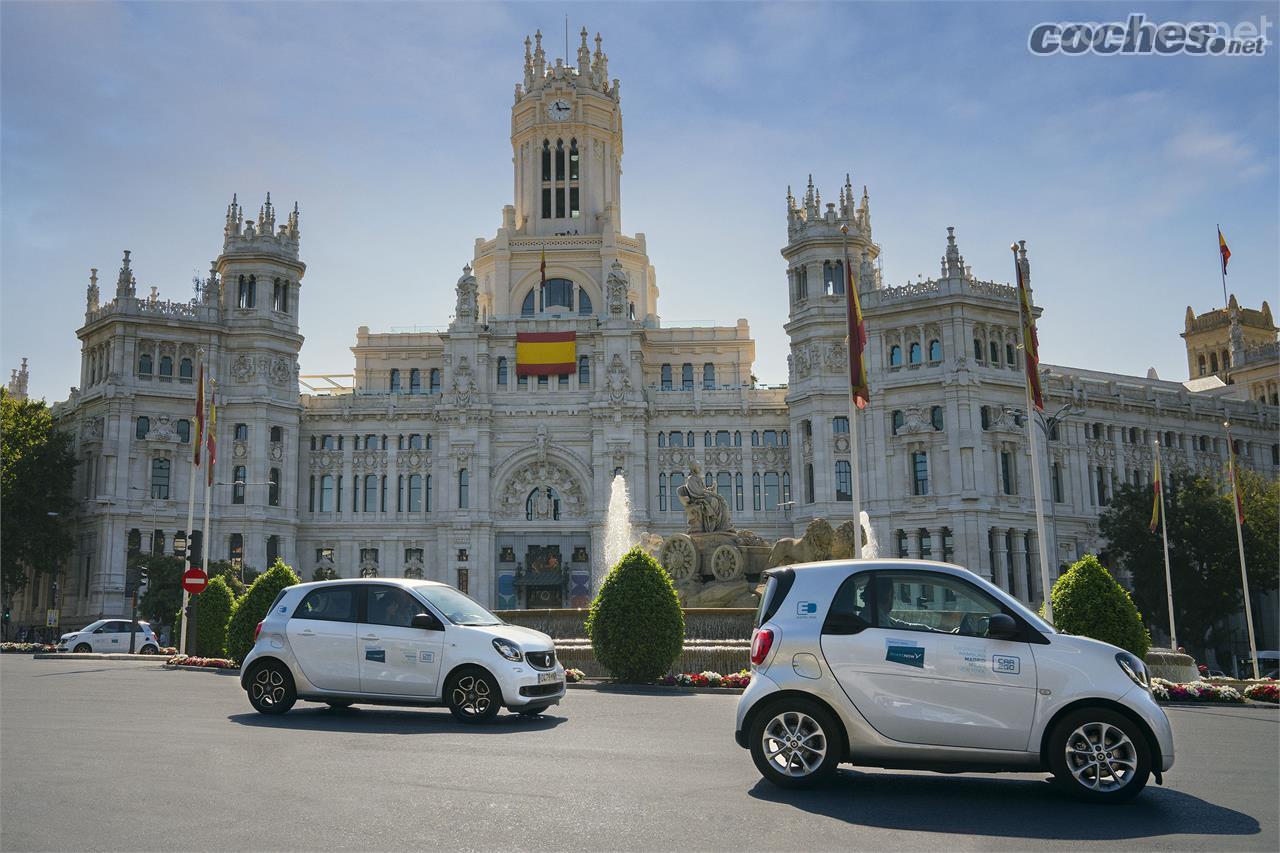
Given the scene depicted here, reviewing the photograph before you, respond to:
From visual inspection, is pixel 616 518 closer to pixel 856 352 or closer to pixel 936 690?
pixel 856 352

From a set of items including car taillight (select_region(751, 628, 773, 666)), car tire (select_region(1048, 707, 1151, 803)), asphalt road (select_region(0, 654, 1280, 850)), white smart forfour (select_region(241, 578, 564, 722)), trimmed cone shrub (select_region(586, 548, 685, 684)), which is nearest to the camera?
asphalt road (select_region(0, 654, 1280, 850))

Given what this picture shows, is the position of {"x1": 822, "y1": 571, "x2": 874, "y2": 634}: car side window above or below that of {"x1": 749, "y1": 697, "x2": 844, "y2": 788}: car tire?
above

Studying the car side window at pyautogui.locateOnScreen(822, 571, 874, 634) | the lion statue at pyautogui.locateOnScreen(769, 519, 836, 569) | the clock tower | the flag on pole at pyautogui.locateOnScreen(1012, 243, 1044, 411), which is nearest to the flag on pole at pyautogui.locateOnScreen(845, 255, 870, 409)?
the flag on pole at pyautogui.locateOnScreen(1012, 243, 1044, 411)

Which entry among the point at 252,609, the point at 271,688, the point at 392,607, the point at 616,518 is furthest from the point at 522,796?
the point at 616,518

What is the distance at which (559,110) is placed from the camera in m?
94.8

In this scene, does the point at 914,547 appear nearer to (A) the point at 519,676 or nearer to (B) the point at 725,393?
(B) the point at 725,393

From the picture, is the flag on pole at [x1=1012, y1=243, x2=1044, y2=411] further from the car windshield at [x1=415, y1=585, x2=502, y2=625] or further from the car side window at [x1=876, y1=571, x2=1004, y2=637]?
the car side window at [x1=876, y1=571, x2=1004, y2=637]

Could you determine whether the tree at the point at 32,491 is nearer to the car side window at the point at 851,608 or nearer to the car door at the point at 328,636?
the car door at the point at 328,636

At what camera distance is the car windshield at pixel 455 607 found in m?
16.5

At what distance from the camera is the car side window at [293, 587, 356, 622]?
55.3ft

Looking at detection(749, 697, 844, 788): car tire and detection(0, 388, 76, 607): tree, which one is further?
detection(0, 388, 76, 607): tree

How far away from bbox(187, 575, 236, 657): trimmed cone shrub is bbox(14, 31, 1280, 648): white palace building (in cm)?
3712

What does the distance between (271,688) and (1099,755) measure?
12.0m

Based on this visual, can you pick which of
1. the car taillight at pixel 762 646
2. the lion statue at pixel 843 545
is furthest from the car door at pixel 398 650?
the lion statue at pixel 843 545
